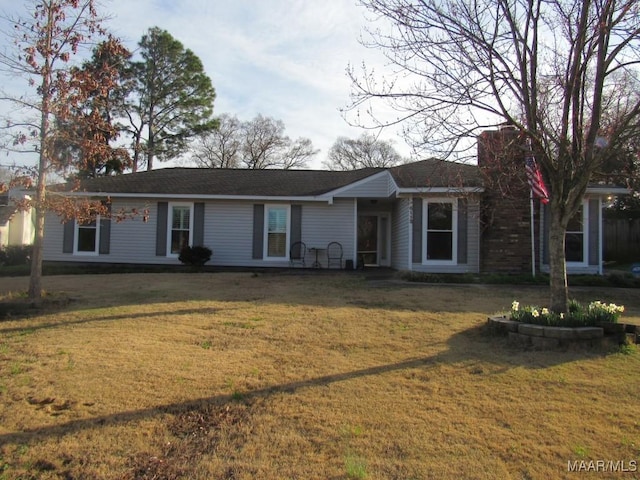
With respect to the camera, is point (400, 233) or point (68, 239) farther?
point (68, 239)

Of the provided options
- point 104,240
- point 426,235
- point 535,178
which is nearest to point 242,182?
point 104,240

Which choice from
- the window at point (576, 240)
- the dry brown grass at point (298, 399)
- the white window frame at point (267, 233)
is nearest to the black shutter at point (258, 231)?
the white window frame at point (267, 233)

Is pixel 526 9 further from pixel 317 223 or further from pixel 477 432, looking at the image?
pixel 317 223

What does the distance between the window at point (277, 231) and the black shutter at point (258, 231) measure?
6.4 inches

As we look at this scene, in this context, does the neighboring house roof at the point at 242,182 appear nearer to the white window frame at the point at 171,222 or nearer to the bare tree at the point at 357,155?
the white window frame at the point at 171,222

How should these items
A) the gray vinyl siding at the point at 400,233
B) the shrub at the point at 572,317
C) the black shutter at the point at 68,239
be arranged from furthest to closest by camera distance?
the black shutter at the point at 68,239 → the gray vinyl siding at the point at 400,233 → the shrub at the point at 572,317

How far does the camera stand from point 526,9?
6.10 m

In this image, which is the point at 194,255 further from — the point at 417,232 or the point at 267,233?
the point at 417,232

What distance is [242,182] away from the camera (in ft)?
54.7

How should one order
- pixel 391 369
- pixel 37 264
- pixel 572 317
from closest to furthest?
pixel 391 369
pixel 572 317
pixel 37 264

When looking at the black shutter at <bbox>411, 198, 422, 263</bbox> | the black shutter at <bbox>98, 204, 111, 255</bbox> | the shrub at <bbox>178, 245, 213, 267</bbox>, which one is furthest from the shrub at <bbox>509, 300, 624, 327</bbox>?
the black shutter at <bbox>98, 204, 111, 255</bbox>

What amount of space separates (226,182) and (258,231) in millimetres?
2448

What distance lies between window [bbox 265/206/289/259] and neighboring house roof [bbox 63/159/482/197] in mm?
611

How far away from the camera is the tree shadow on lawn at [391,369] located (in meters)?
3.48
